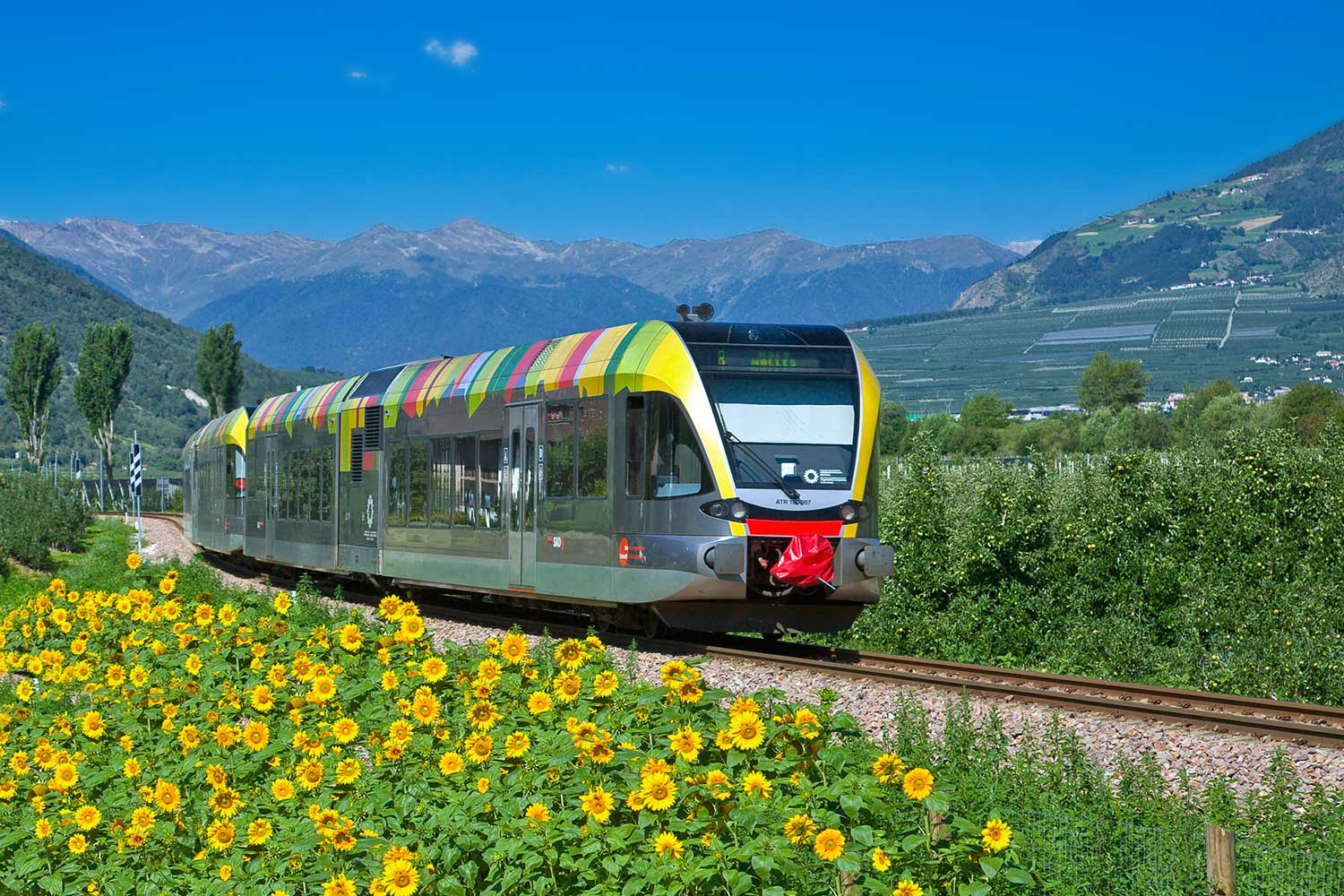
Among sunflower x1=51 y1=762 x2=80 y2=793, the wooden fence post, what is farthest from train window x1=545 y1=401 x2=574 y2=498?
the wooden fence post

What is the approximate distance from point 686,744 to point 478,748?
108 cm

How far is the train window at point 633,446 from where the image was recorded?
15320 mm

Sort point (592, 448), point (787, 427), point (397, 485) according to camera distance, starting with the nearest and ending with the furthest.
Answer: point (787, 427) < point (592, 448) < point (397, 485)

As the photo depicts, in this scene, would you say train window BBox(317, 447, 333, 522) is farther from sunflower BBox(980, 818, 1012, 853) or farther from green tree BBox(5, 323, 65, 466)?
green tree BBox(5, 323, 65, 466)

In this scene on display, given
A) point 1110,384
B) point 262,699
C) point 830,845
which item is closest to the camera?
point 830,845

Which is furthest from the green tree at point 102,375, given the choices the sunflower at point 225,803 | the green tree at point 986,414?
the sunflower at point 225,803

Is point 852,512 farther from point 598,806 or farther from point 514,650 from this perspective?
point 598,806

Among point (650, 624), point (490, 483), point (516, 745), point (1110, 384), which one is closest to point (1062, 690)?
point (650, 624)

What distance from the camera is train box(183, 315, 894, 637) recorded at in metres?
14.7

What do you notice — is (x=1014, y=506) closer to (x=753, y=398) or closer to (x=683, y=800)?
(x=753, y=398)

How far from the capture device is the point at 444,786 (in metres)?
6.95

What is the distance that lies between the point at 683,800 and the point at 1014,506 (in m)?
16.9

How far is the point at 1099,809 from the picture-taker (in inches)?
316

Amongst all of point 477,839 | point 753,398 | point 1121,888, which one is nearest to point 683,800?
point 477,839
